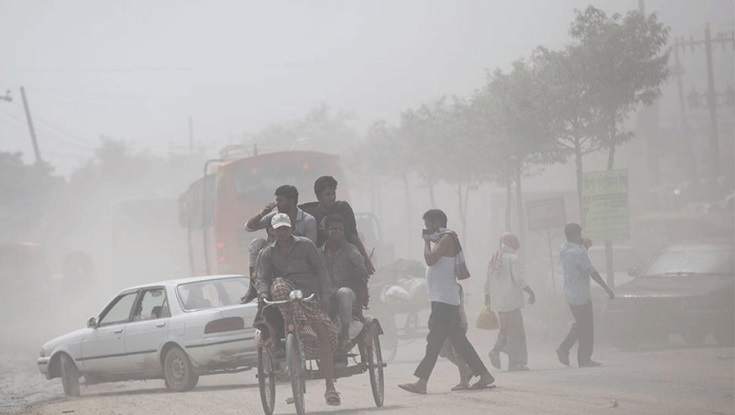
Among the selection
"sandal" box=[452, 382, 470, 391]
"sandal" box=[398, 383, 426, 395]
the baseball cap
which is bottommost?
"sandal" box=[452, 382, 470, 391]

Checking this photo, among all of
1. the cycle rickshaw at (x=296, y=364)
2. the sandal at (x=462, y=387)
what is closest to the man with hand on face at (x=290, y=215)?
the cycle rickshaw at (x=296, y=364)

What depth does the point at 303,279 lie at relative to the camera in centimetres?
1016

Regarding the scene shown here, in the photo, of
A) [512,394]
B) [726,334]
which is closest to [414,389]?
[512,394]

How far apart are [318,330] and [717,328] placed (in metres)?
10.7

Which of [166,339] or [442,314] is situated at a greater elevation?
[442,314]

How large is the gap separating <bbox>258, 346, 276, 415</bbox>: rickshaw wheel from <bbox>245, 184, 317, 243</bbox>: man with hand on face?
3.39 feet

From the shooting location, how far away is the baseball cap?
1002 centimetres

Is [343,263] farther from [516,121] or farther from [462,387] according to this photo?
[516,121]

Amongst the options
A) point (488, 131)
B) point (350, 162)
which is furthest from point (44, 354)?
point (350, 162)

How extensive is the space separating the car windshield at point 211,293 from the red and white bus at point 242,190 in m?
9.46

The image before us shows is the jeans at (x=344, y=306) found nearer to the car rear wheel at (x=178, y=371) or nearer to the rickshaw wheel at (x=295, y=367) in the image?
the rickshaw wheel at (x=295, y=367)

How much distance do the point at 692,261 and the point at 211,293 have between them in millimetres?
8879

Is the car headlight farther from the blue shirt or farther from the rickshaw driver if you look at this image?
the blue shirt

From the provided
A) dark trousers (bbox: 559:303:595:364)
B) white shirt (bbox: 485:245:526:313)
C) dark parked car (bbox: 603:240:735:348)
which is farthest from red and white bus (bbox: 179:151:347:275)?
dark trousers (bbox: 559:303:595:364)
